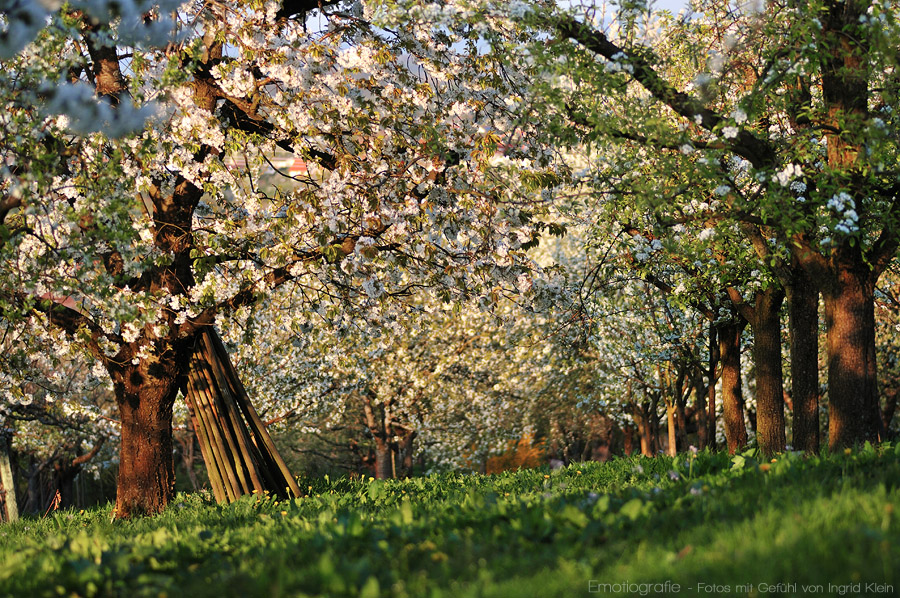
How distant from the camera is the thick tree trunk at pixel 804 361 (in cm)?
1190

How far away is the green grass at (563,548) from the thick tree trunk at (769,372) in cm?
714

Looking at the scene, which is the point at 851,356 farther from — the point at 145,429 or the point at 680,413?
the point at 680,413

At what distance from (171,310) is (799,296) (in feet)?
30.3

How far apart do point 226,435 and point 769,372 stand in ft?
31.2

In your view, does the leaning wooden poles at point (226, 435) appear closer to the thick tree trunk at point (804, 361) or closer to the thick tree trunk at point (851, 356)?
the thick tree trunk at point (851, 356)

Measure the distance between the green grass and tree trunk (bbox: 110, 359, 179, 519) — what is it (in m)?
3.99

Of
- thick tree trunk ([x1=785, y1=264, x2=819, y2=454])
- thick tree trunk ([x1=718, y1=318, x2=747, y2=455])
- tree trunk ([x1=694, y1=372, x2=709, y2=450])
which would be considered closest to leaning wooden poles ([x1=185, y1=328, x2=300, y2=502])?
thick tree trunk ([x1=785, y1=264, x2=819, y2=454])

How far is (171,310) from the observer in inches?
415

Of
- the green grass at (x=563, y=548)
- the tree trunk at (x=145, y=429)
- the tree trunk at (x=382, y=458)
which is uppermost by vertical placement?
the tree trunk at (x=145, y=429)

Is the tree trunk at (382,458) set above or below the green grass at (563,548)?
below

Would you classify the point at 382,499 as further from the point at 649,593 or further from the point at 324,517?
the point at 649,593

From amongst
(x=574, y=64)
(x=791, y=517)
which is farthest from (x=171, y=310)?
(x=791, y=517)

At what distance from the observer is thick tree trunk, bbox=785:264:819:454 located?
11.9 meters

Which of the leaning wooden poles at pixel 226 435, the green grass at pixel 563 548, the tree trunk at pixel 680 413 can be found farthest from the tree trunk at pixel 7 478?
the green grass at pixel 563 548
